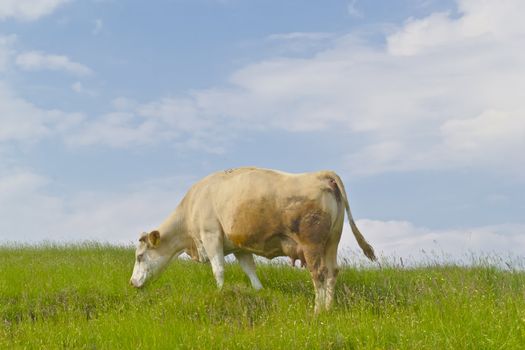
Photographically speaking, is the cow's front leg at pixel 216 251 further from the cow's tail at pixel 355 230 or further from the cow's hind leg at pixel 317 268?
the cow's tail at pixel 355 230

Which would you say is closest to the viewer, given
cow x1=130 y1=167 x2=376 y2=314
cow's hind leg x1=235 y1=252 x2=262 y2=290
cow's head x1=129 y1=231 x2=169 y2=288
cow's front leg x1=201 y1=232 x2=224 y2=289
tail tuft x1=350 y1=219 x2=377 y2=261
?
cow x1=130 y1=167 x2=376 y2=314

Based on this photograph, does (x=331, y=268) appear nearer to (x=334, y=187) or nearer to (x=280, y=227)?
(x=280, y=227)

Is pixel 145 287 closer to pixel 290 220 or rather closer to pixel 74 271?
pixel 74 271

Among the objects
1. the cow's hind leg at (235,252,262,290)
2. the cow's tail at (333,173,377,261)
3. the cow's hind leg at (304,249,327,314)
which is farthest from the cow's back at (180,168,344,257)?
the cow's hind leg at (235,252,262,290)

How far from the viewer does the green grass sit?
7859 mm

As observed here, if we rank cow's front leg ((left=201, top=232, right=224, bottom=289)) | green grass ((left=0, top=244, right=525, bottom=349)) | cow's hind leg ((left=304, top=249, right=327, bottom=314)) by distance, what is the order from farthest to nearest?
cow's front leg ((left=201, top=232, right=224, bottom=289)) → cow's hind leg ((left=304, top=249, right=327, bottom=314)) → green grass ((left=0, top=244, right=525, bottom=349))

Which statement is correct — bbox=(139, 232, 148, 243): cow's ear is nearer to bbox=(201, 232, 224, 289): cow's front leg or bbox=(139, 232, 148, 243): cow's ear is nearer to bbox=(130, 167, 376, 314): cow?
bbox=(130, 167, 376, 314): cow

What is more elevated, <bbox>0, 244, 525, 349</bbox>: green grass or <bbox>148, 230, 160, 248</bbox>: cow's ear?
<bbox>148, 230, 160, 248</bbox>: cow's ear

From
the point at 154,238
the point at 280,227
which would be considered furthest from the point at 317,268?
the point at 154,238

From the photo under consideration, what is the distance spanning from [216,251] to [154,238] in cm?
186

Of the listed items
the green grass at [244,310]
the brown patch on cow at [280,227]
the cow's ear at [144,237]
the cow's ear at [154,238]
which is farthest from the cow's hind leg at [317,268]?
the cow's ear at [144,237]

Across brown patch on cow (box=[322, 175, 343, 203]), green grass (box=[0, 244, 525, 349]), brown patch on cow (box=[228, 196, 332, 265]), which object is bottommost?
green grass (box=[0, 244, 525, 349])

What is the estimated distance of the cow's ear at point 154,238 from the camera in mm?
13375

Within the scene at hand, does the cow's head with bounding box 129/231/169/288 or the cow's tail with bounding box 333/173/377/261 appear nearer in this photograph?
the cow's tail with bounding box 333/173/377/261
